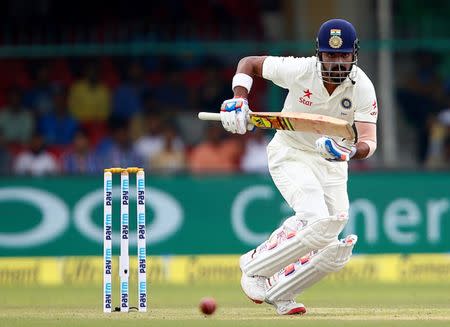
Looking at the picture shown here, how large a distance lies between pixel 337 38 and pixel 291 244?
95 cm

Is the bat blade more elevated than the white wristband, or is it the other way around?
the white wristband

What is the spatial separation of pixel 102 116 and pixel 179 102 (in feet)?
2.36

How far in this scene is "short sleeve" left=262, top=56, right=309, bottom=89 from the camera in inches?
225

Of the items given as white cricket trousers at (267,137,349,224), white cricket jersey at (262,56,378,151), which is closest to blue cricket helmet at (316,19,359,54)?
white cricket jersey at (262,56,378,151)

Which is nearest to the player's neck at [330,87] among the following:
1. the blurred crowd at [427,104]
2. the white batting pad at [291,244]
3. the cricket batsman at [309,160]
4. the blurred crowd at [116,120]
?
the cricket batsman at [309,160]

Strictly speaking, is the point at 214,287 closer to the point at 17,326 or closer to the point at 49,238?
the point at 49,238

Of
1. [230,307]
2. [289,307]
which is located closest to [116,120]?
[230,307]

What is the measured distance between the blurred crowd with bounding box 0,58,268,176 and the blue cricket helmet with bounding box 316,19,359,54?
15.1 feet

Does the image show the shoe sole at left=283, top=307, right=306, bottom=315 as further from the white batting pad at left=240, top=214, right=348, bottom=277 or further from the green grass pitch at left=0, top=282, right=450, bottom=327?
the white batting pad at left=240, top=214, right=348, bottom=277

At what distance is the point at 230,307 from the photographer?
20.6ft

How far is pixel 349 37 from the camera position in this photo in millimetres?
5492

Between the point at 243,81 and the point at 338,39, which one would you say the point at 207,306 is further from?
the point at 338,39

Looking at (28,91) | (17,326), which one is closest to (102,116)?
(28,91)

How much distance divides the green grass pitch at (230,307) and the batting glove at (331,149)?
2.29ft
